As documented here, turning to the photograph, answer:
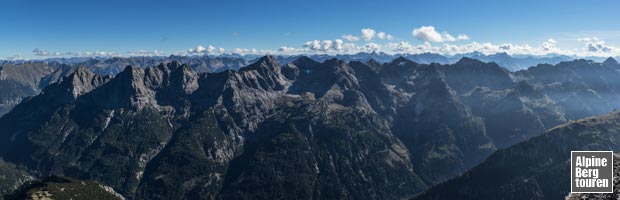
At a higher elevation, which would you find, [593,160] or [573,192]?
[593,160]

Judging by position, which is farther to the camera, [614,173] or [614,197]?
[614,173]

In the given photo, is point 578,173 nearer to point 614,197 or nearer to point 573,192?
point 573,192

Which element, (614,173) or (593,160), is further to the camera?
(593,160)

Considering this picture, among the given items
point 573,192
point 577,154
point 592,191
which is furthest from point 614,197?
point 577,154

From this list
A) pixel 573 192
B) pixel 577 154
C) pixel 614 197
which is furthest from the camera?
pixel 577 154

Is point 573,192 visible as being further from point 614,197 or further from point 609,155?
point 614,197

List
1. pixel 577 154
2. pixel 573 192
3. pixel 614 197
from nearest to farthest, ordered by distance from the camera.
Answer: pixel 614 197 < pixel 573 192 < pixel 577 154

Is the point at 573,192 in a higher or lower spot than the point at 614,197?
lower

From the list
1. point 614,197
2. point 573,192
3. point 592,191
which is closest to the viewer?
point 614,197
